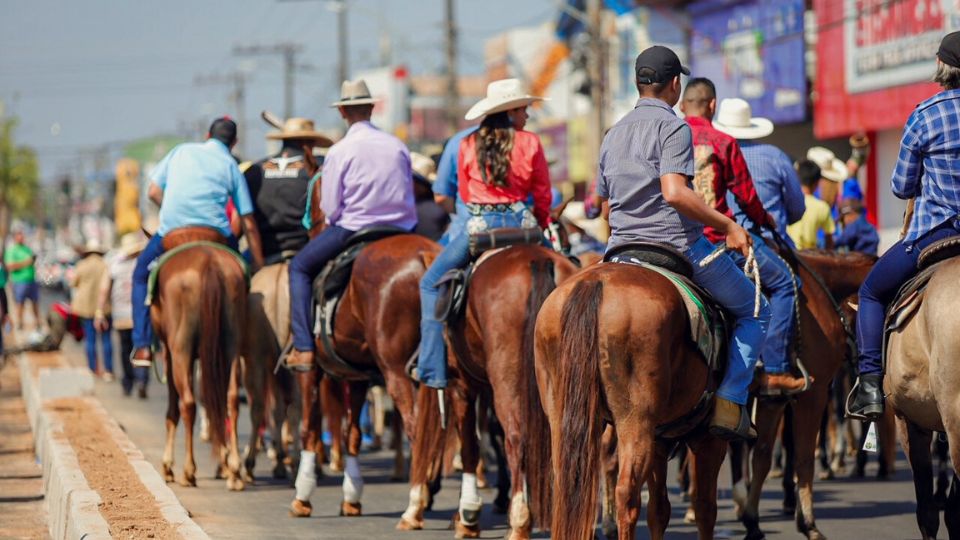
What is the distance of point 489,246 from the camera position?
10.2m

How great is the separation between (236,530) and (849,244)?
7.24m

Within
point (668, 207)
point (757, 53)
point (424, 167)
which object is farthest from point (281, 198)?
point (757, 53)

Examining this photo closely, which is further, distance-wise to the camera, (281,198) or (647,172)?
(281,198)

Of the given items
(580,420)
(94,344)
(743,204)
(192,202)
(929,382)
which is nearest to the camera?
(580,420)

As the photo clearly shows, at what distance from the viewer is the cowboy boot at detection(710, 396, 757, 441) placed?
27.6ft

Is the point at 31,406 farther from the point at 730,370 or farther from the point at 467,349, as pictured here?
the point at 730,370

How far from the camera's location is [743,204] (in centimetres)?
980

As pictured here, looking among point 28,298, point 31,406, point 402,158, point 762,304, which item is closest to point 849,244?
point 402,158

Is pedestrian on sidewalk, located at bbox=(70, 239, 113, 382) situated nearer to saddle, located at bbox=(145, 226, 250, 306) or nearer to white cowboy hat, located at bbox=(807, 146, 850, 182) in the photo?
saddle, located at bbox=(145, 226, 250, 306)

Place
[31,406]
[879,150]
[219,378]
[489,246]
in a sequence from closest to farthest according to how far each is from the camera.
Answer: [489,246], [219,378], [31,406], [879,150]

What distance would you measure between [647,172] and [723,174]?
1.77m

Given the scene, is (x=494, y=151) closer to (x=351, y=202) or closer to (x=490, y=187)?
(x=490, y=187)

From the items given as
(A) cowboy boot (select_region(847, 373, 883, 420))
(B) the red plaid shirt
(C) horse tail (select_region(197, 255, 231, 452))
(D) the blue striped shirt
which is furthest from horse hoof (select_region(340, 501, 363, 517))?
(A) cowboy boot (select_region(847, 373, 883, 420))

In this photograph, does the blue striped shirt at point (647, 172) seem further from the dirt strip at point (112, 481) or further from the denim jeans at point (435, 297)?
the dirt strip at point (112, 481)
